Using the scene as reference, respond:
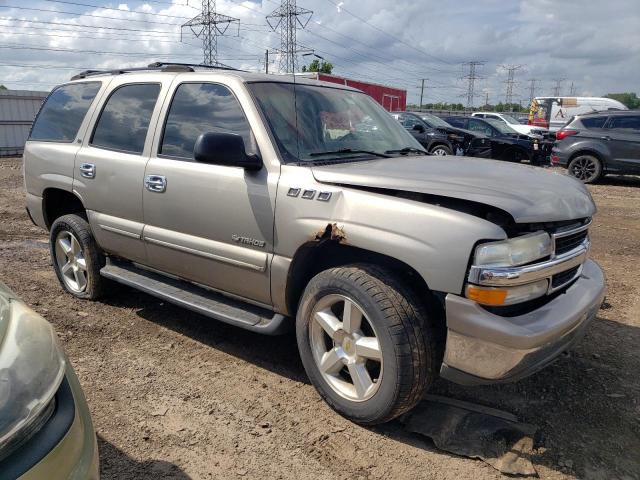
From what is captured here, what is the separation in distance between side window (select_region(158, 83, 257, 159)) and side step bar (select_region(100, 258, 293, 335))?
0.97 metres

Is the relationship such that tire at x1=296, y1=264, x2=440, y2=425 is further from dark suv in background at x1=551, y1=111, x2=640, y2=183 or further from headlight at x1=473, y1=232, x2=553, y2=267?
dark suv in background at x1=551, y1=111, x2=640, y2=183

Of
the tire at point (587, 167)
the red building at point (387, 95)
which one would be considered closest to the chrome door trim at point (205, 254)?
the tire at point (587, 167)

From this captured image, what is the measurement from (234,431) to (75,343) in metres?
1.75

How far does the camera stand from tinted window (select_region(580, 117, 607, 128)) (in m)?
13.2

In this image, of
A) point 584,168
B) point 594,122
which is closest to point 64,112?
point 584,168

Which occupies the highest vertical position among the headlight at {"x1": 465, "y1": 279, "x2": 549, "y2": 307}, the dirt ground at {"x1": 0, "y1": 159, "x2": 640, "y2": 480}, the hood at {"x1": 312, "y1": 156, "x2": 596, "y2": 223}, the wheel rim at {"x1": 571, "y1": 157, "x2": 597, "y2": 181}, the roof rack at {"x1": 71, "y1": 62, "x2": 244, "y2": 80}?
the roof rack at {"x1": 71, "y1": 62, "x2": 244, "y2": 80}

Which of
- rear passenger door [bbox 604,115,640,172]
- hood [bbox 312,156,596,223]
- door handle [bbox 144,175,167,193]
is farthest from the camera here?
rear passenger door [bbox 604,115,640,172]

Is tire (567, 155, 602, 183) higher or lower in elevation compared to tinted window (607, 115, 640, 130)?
lower

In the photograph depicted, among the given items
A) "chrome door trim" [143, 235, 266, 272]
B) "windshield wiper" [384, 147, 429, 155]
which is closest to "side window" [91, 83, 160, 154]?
"chrome door trim" [143, 235, 266, 272]

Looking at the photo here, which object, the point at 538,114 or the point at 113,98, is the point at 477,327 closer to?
the point at 113,98

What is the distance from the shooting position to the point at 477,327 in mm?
2512

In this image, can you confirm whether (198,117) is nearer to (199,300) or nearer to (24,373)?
(199,300)

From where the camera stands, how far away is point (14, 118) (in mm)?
19000

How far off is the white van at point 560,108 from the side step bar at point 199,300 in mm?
23370
